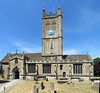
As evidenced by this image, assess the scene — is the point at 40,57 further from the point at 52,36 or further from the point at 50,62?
the point at 52,36

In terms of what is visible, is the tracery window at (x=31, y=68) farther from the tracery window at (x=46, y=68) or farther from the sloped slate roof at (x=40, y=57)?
the tracery window at (x=46, y=68)

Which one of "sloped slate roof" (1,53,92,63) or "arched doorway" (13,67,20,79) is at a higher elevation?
"sloped slate roof" (1,53,92,63)

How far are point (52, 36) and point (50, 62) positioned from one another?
458 inches

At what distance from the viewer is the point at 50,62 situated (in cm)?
4472

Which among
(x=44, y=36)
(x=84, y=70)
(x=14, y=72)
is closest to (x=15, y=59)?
(x=14, y=72)

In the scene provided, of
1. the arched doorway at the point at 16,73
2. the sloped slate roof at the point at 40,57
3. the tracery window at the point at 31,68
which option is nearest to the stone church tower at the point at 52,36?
the sloped slate roof at the point at 40,57

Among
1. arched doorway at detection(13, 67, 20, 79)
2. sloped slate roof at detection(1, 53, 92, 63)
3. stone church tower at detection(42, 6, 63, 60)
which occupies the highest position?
stone church tower at detection(42, 6, 63, 60)

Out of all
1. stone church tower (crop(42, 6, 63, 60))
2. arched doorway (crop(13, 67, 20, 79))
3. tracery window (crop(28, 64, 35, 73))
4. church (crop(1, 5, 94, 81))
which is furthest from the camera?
stone church tower (crop(42, 6, 63, 60))

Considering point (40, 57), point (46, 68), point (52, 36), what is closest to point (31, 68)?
point (46, 68)

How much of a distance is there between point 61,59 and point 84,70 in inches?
385

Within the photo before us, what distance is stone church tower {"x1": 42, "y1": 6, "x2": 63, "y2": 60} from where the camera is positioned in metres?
47.2

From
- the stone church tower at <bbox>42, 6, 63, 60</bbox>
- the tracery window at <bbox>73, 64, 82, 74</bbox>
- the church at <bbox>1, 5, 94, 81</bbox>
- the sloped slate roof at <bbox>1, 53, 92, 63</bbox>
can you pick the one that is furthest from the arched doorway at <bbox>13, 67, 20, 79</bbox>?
the tracery window at <bbox>73, 64, 82, 74</bbox>

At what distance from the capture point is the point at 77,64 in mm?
43531

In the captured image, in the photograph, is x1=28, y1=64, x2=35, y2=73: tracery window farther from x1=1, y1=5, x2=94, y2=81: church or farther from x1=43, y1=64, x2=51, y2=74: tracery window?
x1=43, y1=64, x2=51, y2=74: tracery window
